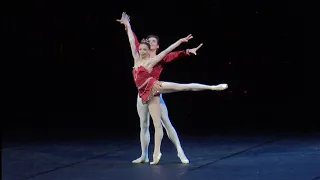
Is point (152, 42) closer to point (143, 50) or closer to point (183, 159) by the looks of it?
point (143, 50)

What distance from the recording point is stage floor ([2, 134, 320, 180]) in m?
5.18

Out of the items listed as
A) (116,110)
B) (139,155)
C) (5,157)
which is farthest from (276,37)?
(5,157)

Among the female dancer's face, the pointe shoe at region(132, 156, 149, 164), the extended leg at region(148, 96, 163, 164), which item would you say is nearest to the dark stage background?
the pointe shoe at region(132, 156, 149, 164)

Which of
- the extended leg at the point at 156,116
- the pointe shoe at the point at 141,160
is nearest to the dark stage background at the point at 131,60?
the pointe shoe at the point at 141,160

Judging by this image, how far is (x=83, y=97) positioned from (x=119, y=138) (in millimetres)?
3410

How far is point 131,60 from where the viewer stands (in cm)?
1054

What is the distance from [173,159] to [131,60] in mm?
4774

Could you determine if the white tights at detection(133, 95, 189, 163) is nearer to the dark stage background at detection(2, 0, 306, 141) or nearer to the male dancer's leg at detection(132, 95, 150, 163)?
the male dancer's leg at detection(132, 95, 150, 163)

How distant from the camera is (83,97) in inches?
421

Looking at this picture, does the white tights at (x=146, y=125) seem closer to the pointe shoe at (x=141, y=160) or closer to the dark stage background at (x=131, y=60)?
the pointe shoe at (x=141, y=160)

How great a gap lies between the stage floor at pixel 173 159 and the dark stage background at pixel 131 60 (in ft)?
7.84

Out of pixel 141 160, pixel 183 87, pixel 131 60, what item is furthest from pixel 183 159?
pixel 131 60

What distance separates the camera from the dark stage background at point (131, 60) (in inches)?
391

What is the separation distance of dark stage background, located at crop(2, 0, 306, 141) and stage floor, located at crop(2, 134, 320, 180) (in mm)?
2389
